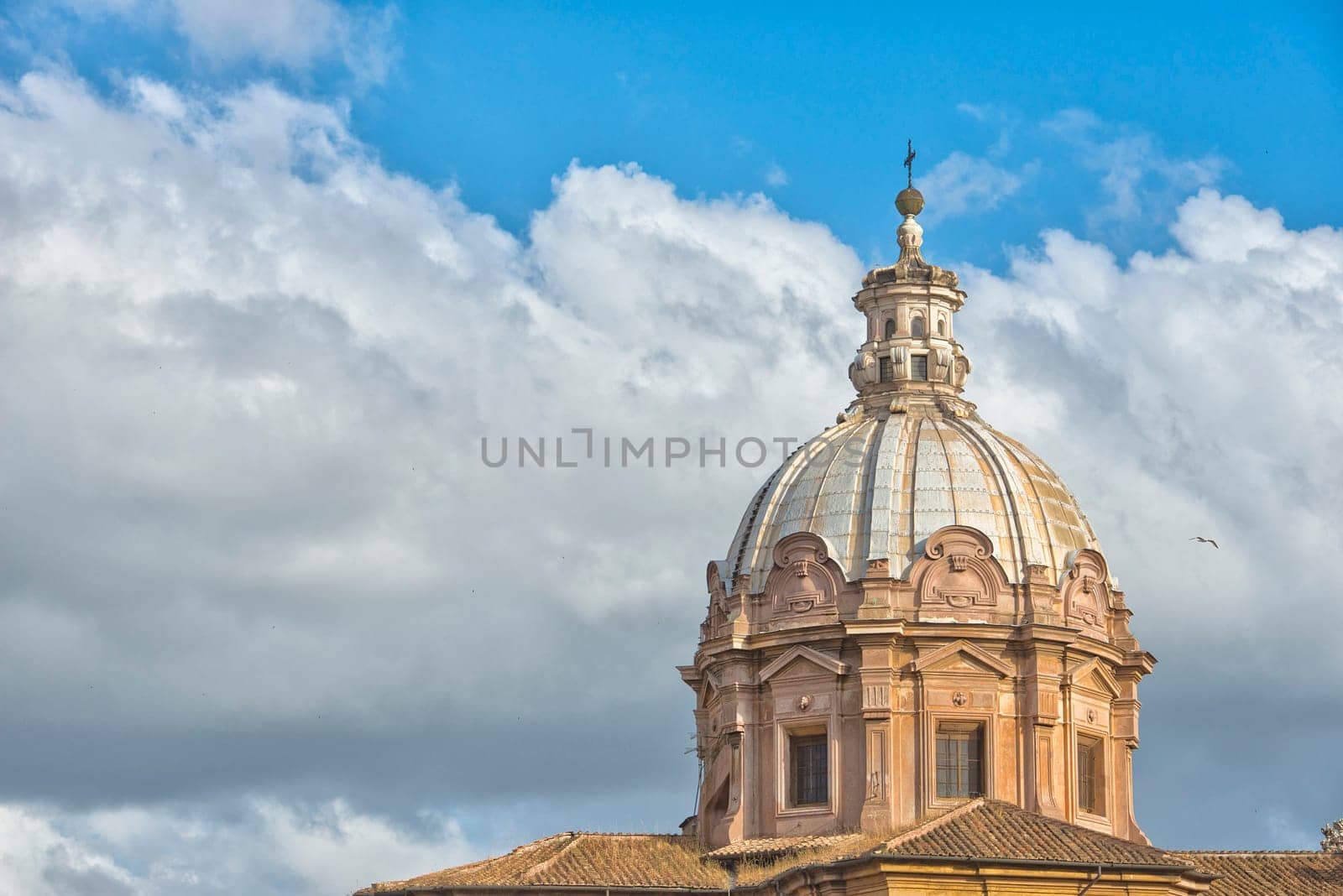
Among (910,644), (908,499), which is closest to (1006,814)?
(910,644)

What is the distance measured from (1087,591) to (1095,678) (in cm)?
203

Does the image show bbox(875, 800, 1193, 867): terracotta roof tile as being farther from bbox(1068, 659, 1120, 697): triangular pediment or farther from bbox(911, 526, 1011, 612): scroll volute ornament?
bbox(911, 526, 1011, 612): scroll volute ornament

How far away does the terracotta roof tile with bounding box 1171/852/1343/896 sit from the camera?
67875 millimetres

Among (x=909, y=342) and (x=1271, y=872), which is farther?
(x=909, y=342)

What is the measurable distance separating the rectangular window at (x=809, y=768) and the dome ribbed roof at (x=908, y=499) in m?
3.82

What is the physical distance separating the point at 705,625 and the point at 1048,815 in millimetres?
9902

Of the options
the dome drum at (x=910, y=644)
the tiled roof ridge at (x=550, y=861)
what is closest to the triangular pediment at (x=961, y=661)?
the dome drum at (x=910, y=644)

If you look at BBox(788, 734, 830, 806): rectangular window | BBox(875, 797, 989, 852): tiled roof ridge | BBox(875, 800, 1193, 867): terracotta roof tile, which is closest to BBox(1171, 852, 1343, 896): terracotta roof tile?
BBox(875, 800, 1193, 867): terracotta roof tile

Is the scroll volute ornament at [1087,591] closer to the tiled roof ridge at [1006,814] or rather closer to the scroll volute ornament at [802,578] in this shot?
the scroll volute ornament at [802,578]

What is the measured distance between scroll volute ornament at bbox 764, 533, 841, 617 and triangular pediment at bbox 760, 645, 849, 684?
1.07 meters

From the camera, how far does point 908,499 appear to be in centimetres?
7231

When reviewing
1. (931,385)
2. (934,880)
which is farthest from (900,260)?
(934,880)

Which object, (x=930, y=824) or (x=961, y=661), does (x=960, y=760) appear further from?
(x=930, y=824)

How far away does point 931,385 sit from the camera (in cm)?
7556
